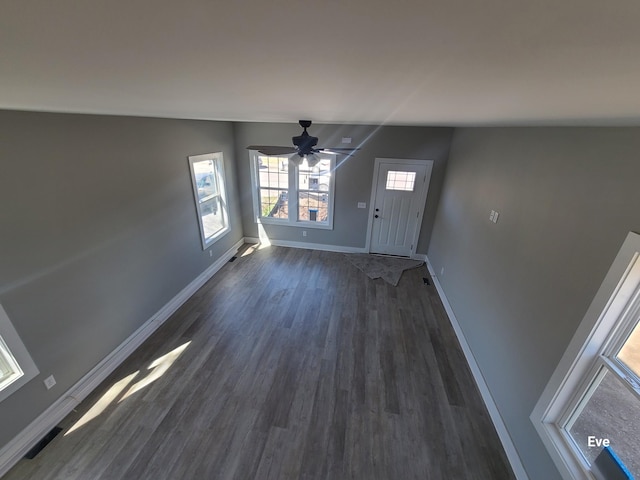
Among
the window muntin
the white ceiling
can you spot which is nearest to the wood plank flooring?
the window muntin

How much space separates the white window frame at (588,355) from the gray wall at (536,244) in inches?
2.6

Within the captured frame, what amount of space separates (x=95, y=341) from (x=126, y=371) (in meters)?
0.45

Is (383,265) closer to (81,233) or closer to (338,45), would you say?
(81,233)

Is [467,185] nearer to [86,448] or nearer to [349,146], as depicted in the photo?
[349,146]

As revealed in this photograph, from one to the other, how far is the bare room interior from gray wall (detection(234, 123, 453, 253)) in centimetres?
14

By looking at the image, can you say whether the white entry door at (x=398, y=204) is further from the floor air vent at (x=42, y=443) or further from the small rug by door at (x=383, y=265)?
the floor air vent at (x=42, y=443)

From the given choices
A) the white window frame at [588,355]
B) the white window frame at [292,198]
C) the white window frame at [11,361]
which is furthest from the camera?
the white window frame at [292,198]

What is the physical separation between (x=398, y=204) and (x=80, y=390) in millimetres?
4845

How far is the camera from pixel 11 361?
75.9 inches

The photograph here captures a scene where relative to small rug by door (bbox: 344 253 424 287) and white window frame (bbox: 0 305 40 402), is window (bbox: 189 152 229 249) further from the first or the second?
small rug by door (bbox: 344 253 424 287)

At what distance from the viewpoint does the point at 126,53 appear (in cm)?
51

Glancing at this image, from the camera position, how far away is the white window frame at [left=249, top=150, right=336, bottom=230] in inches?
192

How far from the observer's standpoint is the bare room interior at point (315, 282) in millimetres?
442

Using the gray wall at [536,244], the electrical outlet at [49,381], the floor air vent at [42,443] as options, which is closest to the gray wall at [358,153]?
the gray wall at [536,244]
